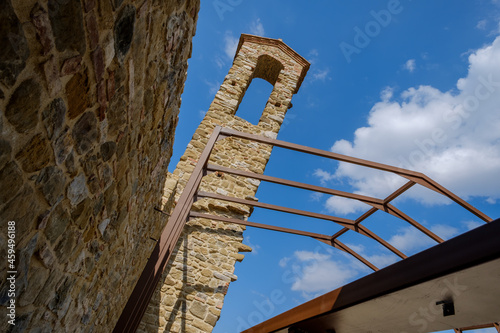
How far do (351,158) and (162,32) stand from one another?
2.68 metres

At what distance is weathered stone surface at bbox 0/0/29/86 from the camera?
78 cm

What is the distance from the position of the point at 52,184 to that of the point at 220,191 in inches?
231

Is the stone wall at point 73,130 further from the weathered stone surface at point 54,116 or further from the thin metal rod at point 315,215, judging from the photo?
the thin metal rod at point 315,215

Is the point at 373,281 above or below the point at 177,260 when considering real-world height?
below

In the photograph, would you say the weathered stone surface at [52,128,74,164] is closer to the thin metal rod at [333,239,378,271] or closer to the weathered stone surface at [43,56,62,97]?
the weathered stone surface at [43,56,62,97]

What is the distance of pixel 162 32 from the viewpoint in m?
1.83

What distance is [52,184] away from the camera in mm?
1171

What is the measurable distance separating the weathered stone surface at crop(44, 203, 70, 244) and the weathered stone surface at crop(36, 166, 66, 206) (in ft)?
0.18

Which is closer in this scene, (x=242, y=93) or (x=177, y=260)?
(x=177, y=260)

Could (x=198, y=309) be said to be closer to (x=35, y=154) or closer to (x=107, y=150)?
(x=107, y=150)

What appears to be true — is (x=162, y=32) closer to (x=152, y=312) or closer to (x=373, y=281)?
(x=373, y=281)

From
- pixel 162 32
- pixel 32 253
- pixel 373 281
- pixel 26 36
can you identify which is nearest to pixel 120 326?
pixel 32 253

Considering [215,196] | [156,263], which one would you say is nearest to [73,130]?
[156,263]

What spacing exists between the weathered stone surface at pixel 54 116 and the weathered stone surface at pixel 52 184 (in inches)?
5.7
